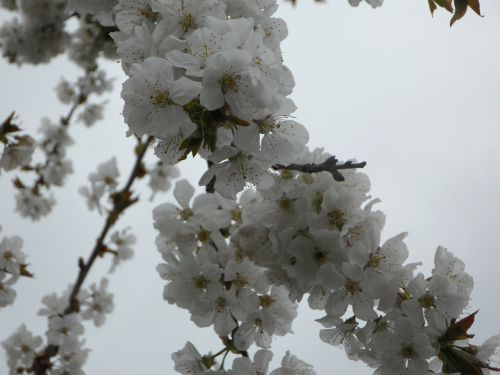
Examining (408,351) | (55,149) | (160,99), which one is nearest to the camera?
(160,99)

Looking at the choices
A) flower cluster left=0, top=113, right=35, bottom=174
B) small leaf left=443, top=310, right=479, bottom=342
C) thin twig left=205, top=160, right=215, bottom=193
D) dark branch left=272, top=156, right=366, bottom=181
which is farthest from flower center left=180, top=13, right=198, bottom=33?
flower cluster left=0, top=113, right=35, bottom=174

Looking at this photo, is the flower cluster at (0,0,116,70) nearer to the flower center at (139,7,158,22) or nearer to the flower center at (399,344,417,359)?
the flower center at (139,7,158,22)

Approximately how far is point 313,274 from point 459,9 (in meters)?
1.15

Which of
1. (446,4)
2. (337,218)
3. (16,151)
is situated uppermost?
(16,151)

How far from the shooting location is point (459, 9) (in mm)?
1842

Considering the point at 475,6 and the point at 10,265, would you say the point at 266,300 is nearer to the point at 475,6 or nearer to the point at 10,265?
the point at 475,6

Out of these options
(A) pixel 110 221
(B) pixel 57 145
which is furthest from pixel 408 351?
(B) pixel 57 145

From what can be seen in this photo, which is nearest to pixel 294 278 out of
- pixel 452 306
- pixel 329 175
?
pixel 329 175

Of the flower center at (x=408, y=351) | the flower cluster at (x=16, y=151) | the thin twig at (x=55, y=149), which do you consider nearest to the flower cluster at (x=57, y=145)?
the thin twig at (x=55, y=149)

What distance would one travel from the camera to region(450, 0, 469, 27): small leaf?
184 cm

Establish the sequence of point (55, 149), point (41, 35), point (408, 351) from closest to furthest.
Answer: point (408, 351) → point (41, 35) → point (55, 149)

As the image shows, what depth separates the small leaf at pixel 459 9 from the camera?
6.03ft

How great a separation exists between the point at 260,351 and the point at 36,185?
449cm

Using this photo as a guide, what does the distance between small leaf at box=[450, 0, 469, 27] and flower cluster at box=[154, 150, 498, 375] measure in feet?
2.31
